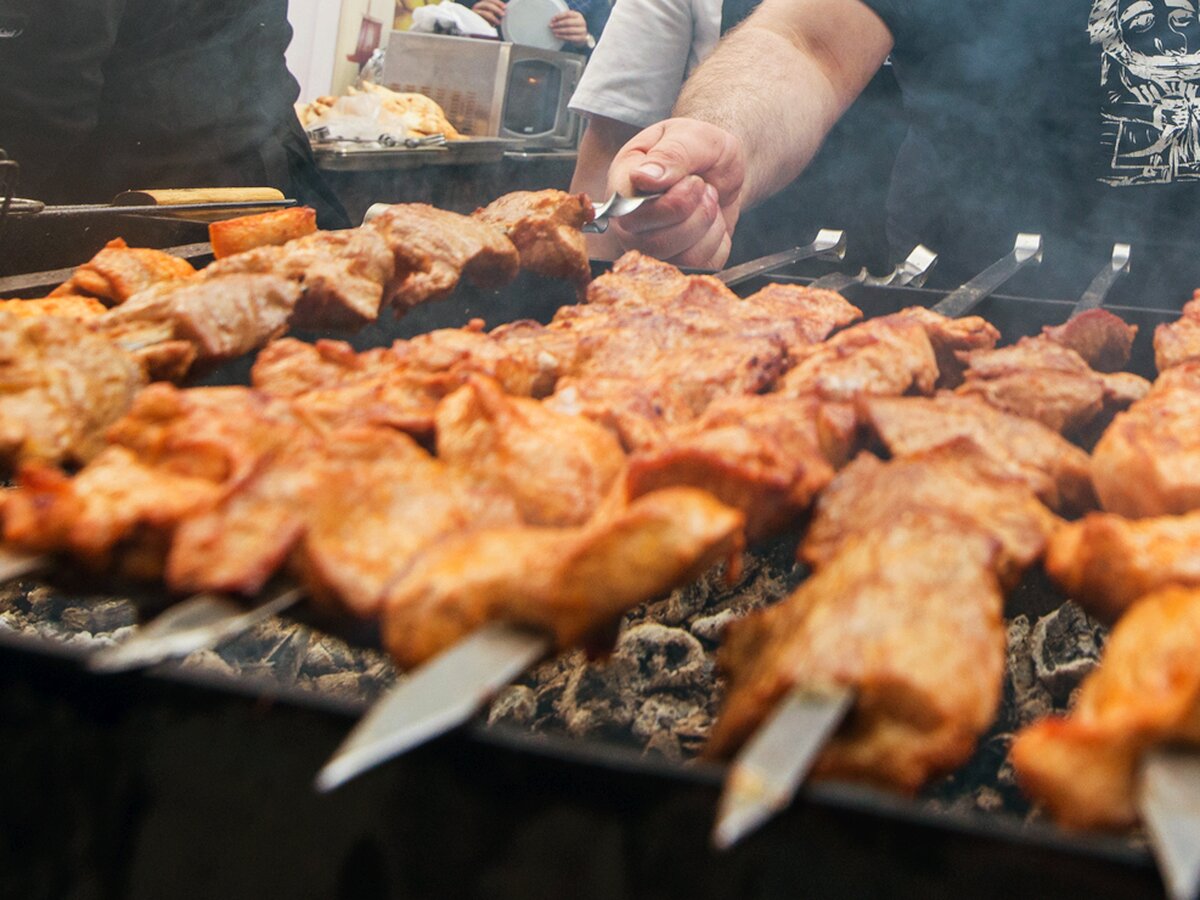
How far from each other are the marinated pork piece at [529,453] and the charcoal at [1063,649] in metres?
1.57

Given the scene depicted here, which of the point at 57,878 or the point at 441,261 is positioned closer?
the point at 57,878

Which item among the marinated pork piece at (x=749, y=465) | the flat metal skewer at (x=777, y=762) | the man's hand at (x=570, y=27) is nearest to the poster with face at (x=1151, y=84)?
the marinated pork piece at (x=749, y=465)

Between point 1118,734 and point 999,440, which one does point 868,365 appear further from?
point 1118,734

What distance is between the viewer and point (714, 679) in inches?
103

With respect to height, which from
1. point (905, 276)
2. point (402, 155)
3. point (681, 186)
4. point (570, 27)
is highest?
point (681, 186)

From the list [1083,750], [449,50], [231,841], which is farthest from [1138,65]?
[449,50]

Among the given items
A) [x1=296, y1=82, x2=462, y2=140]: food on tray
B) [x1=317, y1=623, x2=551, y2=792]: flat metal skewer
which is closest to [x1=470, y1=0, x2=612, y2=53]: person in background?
[x1=296, y1=82, x2=462, y2=140]: food on tray

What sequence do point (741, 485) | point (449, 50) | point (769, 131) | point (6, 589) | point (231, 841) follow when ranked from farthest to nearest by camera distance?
1. point (449, 50)
2. point (769, 131)
3. point (6, 589)
4. point (741, 485)
5. point (231, 841)

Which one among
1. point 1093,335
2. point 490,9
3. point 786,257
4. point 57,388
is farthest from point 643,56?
point 490,9

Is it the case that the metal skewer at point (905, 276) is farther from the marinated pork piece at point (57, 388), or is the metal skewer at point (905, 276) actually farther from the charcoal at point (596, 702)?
the marinated pork piece at point (57, 388)

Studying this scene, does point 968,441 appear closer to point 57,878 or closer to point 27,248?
point 57,878

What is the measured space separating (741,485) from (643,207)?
2323 mm

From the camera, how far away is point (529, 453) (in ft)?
5.01

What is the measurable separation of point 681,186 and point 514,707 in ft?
6.33
